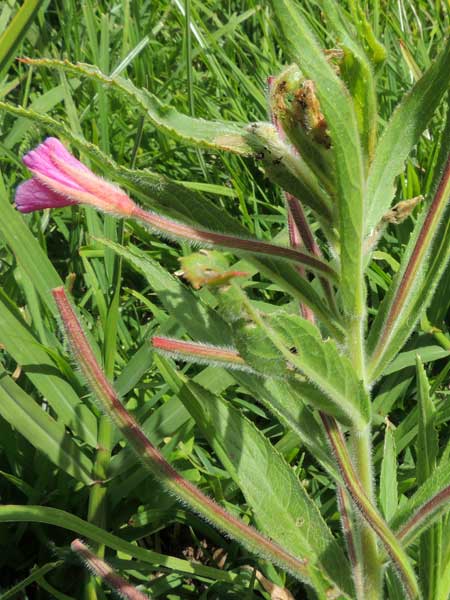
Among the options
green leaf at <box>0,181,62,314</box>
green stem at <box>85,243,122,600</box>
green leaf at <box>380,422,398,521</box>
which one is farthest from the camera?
green leaf at <box>0,181,62,314</box>

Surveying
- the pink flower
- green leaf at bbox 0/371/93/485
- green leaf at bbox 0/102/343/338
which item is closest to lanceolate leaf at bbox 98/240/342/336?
green leaf at bbox 0/102/343/338

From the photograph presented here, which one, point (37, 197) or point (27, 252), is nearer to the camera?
point (37, 197)

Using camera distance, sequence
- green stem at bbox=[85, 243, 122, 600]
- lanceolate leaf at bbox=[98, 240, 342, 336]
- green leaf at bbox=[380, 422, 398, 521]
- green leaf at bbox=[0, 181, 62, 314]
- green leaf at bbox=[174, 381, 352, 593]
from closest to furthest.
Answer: lanceolate leaf at bbox=[98, 240, 342, 336] < green leaf at bbox=[174, 381, 352, 593] < green leaf at bbox=[380, 422, 398, 521] < green stem at bbox=[85, 243, 122, 600] < green leaf at bbox=[0, 181, 62, 314]

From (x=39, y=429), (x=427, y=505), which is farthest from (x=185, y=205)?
(x=39, y=429)

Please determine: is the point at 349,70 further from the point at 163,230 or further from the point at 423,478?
the point at 423,478

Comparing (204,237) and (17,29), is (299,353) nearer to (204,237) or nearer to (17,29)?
(204,237)

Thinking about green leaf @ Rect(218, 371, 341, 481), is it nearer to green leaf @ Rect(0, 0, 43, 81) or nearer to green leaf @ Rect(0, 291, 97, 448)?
green leaf @ Rect(0, 291, 97, 448)

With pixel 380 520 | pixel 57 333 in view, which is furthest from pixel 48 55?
pixel 380 520
